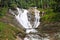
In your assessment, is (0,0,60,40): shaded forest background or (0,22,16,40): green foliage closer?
(0,22,16,40): green foliage

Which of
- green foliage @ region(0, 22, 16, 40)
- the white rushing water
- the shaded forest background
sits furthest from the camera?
the white rushing water

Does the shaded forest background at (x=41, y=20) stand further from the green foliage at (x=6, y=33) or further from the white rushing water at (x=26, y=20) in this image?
the white rushing water at (x=26, y=20)

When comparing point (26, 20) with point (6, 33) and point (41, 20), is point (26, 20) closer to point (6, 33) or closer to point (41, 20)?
point (41, 20)

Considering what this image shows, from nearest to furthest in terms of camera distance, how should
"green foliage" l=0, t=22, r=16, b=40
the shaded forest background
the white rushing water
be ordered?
"green foliage" l=0, t=22, r=16, b=40 < the shaded forest background < the white rushing water

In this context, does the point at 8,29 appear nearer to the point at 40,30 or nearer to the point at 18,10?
the point at 40,30

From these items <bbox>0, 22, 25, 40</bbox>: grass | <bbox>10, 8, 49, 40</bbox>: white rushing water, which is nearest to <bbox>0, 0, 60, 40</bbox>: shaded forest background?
<bbox>0, 22, 25, 40</bbox>: grass

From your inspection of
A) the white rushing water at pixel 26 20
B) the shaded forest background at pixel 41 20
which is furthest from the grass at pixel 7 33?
the white rushing water at pixel 26 20

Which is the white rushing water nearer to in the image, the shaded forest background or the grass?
the shaded forest background

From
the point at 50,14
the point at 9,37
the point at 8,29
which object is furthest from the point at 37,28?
the point at 9,37

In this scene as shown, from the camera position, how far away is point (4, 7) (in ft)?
137

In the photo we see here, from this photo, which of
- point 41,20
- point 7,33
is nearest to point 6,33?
point 7,33

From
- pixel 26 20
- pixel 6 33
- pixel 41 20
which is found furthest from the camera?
pixel 26 20

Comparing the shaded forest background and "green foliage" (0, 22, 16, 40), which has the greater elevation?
"green foliage" (0, 22, 16, 40)

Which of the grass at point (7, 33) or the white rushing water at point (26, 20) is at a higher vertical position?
the grass at point (7, 33)
